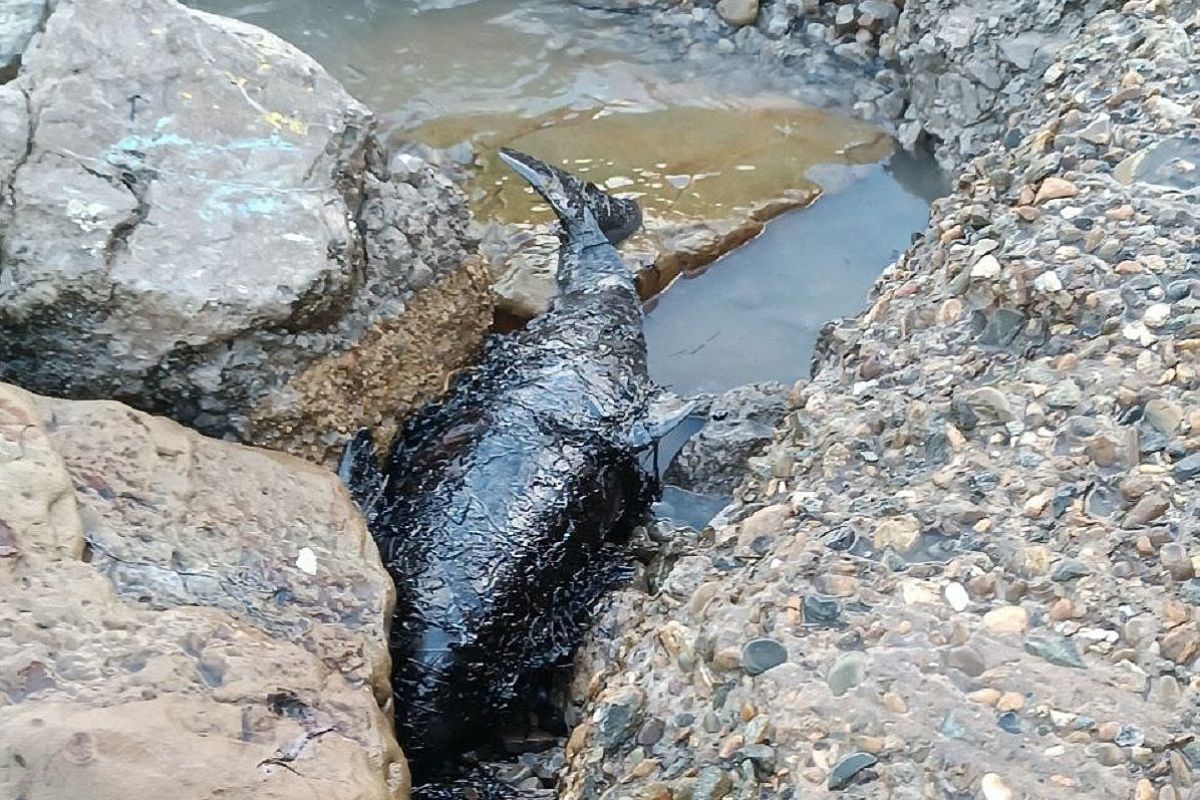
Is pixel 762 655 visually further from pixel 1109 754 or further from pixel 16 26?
pixel 16 26

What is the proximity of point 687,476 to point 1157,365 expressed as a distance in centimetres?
189

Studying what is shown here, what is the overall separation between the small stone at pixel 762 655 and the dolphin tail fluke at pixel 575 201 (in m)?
2.92

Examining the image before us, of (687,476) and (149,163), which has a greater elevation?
(149,163)

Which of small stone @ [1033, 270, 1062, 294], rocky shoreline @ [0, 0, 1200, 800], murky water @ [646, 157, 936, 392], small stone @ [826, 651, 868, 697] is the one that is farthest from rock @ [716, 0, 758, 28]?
small stone @ [826, 651, 868, 697]

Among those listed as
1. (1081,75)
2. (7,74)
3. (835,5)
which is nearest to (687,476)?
(1081,75)

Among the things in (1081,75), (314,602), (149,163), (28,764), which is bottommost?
(314,602)

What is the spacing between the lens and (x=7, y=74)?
3494mm

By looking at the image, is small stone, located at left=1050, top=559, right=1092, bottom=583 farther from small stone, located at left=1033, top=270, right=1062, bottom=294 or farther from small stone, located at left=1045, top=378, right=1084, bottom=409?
small stone, located at left=1033, top=270, right=1062, bottom=294

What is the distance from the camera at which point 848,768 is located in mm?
2141

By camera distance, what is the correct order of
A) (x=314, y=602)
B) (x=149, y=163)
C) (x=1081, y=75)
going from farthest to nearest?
(x=1081, y=75), (x=149, y=163), (x=314, y=602)

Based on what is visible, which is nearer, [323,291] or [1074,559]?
[1074,559]

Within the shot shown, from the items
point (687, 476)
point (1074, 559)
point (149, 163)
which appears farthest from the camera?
point (687, 476)

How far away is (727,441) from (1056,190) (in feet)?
4.77

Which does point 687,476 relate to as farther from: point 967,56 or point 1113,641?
point 967,56
